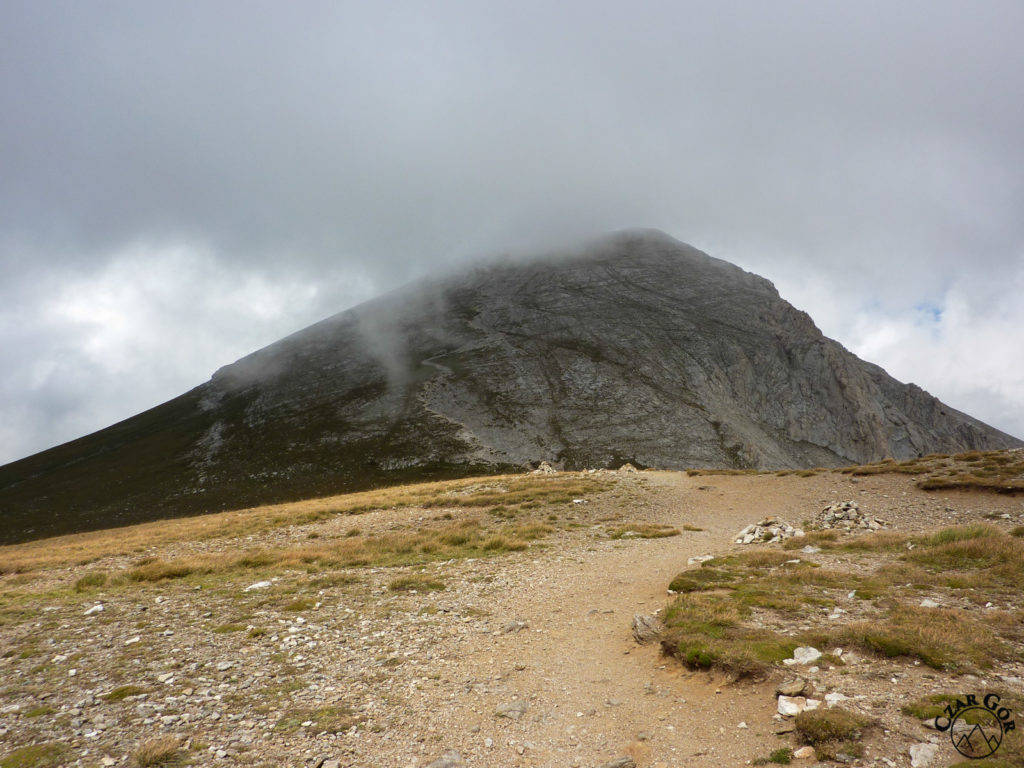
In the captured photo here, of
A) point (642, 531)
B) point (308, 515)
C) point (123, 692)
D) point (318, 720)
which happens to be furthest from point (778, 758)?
point (308, 515)

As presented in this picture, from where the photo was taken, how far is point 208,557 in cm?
Answer: 2459

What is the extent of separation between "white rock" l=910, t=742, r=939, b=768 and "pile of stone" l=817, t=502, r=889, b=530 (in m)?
22.8

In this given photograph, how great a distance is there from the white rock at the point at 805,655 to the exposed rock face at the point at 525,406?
302 feet

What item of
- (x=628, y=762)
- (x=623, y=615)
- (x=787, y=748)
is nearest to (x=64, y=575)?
(x=623, y=615)

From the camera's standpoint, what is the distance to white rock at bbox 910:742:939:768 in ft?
19.1

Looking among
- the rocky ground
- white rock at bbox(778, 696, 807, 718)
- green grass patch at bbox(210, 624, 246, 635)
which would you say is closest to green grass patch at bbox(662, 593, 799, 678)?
the rocky ground

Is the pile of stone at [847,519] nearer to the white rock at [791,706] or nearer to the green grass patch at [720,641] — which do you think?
the green grass patch at [720,641]

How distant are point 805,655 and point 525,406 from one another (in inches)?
4466

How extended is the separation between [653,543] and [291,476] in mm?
101302

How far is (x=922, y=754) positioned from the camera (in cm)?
596

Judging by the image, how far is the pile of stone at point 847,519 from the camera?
82.7ft

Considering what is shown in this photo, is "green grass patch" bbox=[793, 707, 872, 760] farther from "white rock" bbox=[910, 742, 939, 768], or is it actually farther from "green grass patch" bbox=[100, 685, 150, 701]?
"green grass patch" bbox=[100, 685, 150, 701]

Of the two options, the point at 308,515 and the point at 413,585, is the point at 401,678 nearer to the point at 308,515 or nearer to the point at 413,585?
the point at 413,585

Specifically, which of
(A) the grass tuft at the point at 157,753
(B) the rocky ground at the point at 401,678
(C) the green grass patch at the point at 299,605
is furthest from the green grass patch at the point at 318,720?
(C) the green grass patch at the point at 299,605
